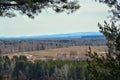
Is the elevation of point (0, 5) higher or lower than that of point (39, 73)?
higher

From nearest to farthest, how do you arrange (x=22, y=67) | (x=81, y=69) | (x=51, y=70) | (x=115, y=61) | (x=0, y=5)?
(x=115, y=61)
(x=0, y=5)
(x=81, y=69)
(x=51, y=70)
(x=22, y=67)

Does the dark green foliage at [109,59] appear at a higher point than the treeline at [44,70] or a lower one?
higher

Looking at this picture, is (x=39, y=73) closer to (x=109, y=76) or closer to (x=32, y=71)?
(x=32, y=71)

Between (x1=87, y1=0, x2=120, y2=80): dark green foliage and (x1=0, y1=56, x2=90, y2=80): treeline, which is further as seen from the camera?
(x1=0, y1=56, x2=90, y2=80): treeline

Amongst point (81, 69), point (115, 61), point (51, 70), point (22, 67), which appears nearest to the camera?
point (115, 61)

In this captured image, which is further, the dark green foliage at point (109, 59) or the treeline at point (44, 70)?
the treeline at point (44, 70)

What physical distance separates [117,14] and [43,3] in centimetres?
337

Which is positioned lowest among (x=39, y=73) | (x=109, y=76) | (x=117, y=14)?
(x=39, y=73)

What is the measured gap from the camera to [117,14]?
10.1 m

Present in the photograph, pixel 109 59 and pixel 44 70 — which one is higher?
pixel 109 59

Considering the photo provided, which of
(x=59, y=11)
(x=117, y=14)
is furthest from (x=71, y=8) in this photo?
(x=117, y=14)

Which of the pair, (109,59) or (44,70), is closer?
(109,59)

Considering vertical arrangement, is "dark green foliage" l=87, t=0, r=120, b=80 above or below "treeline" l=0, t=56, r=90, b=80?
above

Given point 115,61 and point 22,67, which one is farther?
point 22,67
